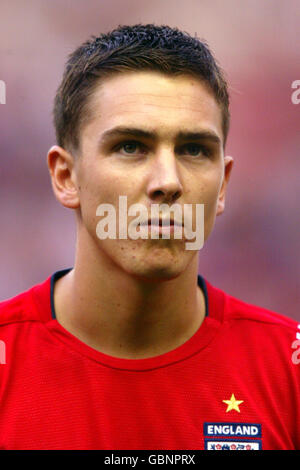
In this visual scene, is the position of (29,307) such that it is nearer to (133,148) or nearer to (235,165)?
(133,148)

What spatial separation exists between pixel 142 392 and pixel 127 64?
1.21 m

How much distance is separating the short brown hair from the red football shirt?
761 millimetres

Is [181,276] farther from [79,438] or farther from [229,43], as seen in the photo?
[229,43]

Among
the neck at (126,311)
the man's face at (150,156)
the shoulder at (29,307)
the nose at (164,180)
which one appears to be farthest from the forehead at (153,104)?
the shoulder at (29,307)

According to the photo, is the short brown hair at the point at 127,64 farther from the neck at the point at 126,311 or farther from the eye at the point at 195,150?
the neck at the point at 126,311

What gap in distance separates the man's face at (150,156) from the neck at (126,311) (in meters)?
0.14

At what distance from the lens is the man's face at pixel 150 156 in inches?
85.2

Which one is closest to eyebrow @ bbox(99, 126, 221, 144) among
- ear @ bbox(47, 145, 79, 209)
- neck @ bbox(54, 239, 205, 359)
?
ear @ bbox(47, 145, 79, 209)

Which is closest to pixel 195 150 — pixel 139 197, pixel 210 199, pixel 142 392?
pixel 210 199

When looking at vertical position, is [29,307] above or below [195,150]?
below

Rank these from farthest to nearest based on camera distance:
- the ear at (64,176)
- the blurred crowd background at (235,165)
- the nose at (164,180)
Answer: the blurred crowd background at (235,165), the ear at (64,176), the nose at (164,180)

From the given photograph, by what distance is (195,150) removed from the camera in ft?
7.59

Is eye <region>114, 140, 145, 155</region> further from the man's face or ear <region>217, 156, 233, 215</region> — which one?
ear <region>217, 156, 233, 215</region>

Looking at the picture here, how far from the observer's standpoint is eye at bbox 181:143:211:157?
2.28 m
